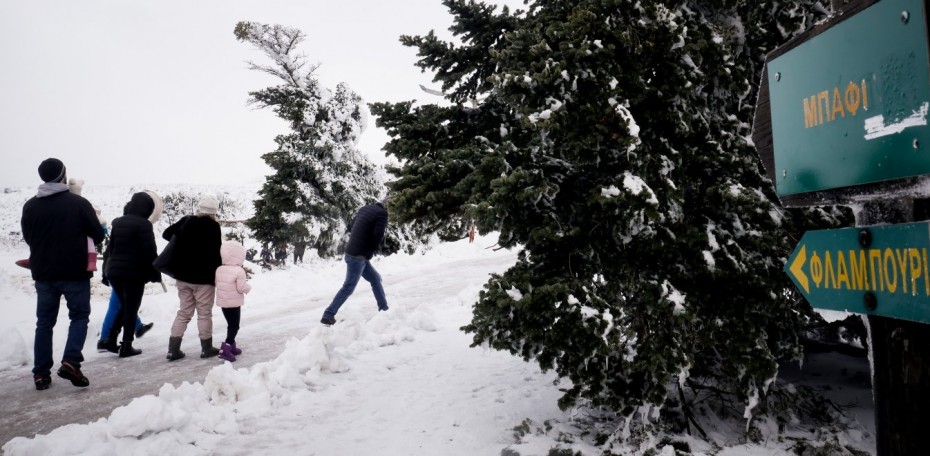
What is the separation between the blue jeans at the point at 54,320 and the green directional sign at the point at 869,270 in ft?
18.9

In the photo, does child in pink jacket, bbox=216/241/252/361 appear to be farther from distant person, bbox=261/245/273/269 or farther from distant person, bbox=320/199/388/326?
distant person, bbox=261/245/273/269

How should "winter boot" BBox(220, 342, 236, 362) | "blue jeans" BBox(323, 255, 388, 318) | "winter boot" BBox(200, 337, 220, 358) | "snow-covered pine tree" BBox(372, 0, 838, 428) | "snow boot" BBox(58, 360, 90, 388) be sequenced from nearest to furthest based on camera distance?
1. "snow-covered pine tree" BBox(372, 0, 838, 428)
2. "snow boot" BBox(58, 360, 90, 388)
3. "winter boot" BBox(220, 342, 236, 362)
4. "winter boot" BBox(200, 337, 220, 358)
5. "blue jeans" BBox(323, 255, 388, 318)

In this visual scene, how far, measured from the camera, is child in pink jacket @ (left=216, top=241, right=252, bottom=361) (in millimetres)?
5281

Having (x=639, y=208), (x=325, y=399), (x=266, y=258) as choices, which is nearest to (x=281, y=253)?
(x=266, y=258)

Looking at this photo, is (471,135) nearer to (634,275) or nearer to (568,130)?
(568,130)

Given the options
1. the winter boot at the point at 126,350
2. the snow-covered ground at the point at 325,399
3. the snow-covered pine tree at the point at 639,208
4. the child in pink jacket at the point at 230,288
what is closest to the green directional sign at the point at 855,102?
the snow-covered pine tree at the point at 639,208

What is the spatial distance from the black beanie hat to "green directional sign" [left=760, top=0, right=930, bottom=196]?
5.92 metres

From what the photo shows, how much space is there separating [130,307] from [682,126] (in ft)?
20.4

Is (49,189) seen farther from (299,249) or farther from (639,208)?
(299,249)

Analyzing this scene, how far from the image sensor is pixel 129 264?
5.48 m

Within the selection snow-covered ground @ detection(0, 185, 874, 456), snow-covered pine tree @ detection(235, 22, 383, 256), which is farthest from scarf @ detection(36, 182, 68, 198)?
snow-covered pine tree @ detection(235, 22, 383, 256)

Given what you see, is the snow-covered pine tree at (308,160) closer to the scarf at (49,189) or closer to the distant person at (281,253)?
the distant person at (281,253)

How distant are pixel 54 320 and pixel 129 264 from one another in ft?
3.65

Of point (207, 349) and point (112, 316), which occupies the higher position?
point (112, 316)
